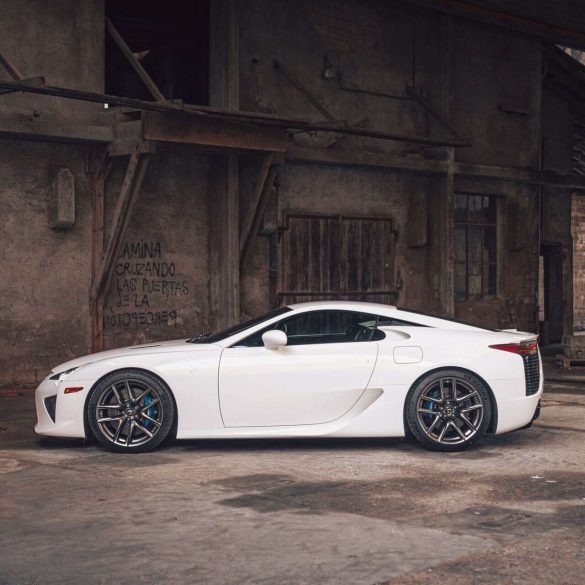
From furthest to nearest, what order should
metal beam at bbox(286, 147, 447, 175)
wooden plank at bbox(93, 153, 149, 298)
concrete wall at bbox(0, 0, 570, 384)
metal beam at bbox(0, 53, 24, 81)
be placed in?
1. metal beam at bbox(286, 147, 447, 175)
2. wooden plank at bbox(93, 153, 149, 298)
3. concrete wall at bbox(0, 0, 570, 384)
4. metal beam at bbox(0, 53, 24, 81)

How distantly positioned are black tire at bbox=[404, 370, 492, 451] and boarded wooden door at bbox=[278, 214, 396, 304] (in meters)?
8.94

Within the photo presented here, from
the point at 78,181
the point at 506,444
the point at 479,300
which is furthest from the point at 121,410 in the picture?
the point at 479,300

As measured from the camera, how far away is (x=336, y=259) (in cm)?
1922

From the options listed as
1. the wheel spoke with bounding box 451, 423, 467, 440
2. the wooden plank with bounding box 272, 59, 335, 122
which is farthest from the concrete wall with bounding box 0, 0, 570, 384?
the wheel spoke with bounding box 451, 423, 467, 440

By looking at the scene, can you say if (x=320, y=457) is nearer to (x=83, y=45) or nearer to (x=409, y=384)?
(x=409, y=384)

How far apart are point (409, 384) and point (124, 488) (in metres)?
2.81

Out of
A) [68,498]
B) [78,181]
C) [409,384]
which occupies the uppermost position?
[78,181]

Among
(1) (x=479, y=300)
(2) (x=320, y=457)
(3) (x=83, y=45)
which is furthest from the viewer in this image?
(1) (x=479, y=300)

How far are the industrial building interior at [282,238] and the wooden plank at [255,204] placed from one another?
50 millimetres

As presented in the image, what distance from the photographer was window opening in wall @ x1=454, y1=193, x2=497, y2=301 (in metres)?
21.6

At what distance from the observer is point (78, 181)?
1597 cm

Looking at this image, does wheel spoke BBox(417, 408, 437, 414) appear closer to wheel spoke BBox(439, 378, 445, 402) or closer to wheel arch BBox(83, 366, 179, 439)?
wheel spoke BBox(439, 378, 445, 402)

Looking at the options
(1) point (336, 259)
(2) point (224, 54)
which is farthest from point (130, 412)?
(1) point (336, 259)

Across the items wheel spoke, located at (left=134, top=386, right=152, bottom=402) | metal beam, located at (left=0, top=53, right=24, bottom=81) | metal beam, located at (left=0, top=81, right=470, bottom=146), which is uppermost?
metal beam, located at (left=0, top=53, right=24, bottom=81)
